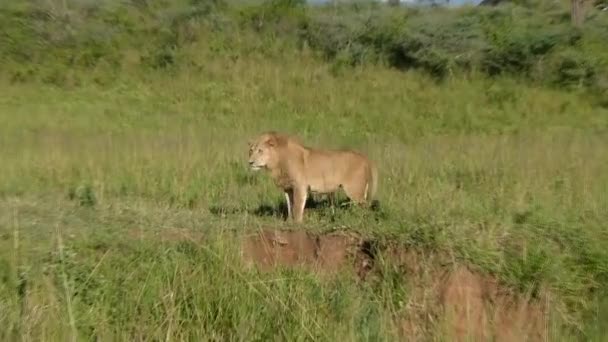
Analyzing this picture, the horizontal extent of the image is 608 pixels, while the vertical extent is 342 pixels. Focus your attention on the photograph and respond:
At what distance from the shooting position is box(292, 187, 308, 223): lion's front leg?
7.29 meters

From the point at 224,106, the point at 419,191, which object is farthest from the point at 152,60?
the point at 419,191

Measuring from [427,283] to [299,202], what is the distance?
1.86 meters

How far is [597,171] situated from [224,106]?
824cm

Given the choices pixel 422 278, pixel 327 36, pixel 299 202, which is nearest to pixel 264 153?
pixel 299 202

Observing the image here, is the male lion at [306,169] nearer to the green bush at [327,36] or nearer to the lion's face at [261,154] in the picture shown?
the lion's face at [261,154]

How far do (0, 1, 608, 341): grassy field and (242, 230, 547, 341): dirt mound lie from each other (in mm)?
50

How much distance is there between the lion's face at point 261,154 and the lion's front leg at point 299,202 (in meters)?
0.38

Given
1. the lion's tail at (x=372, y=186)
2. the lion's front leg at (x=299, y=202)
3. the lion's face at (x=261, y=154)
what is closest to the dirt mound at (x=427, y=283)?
the lion's front leg at (x=299, y=202)

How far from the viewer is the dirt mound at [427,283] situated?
5.67 meters

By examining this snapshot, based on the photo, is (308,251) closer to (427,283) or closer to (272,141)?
(427,283)

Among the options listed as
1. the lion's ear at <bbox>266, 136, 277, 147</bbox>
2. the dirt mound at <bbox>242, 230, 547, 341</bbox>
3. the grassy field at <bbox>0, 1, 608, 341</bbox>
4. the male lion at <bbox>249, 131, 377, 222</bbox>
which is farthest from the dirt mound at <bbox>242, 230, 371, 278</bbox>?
the lion's ear at <bbox>266, 136, 277, 147</bbox>

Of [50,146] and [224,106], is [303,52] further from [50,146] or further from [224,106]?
[50,146]

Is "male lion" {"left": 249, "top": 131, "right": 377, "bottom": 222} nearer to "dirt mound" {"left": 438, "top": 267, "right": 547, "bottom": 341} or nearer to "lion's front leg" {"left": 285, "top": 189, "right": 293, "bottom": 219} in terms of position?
"lion's front leg" {"left": 285, "top": 189, "right": 293, "bottom": 219}

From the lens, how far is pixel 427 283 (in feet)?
19.3
